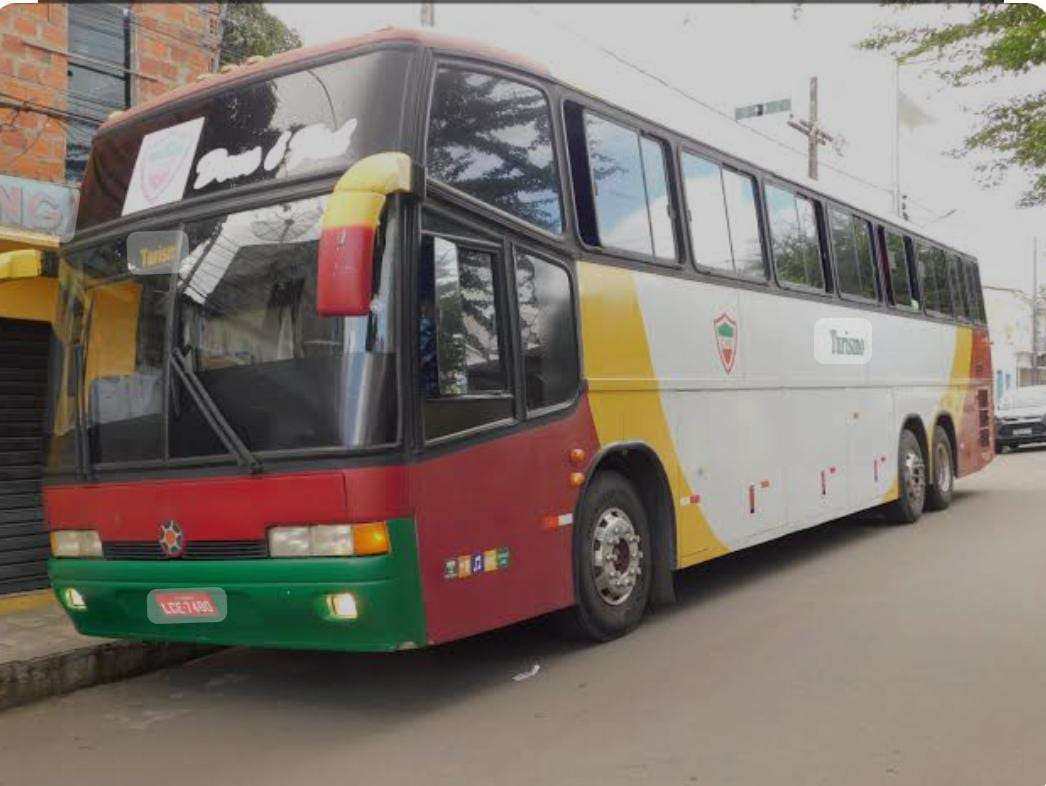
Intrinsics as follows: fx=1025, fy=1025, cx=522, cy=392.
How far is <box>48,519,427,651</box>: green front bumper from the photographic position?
429 cm

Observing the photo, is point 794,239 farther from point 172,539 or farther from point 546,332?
point 172,539

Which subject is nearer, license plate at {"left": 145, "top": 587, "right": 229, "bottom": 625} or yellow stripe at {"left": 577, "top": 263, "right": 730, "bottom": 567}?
license plate at {"left": 145, "top": 587, "right": 229, "bottom": 625}

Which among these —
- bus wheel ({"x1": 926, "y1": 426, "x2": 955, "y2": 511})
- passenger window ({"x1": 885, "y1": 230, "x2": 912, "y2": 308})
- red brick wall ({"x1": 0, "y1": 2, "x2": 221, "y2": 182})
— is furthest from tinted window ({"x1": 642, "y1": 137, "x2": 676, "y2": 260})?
bus wheel ({"x1": 926, "y1": 426, "x2": 955, "y2": 511})

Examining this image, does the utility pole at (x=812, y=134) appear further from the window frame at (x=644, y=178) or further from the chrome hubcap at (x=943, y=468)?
the window frame at (x=644, y=178)

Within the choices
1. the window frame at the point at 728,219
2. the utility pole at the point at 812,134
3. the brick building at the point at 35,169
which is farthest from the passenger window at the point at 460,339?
the utility pole at the point at 812,134

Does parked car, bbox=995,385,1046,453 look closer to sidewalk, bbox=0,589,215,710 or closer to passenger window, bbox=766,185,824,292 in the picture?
passenger window, bbox=766,185,824,292

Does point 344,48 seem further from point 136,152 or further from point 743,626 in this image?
point 743,626

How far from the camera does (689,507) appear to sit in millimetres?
6547

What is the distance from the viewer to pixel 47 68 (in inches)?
319

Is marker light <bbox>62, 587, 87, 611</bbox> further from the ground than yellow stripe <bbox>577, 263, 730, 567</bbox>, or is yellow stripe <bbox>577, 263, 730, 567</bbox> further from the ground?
yellow stripe <bbox>577, 263, 730, 567</bbox>

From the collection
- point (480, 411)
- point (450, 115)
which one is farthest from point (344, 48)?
point (480, 411)

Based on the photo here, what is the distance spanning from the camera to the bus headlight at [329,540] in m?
4.29

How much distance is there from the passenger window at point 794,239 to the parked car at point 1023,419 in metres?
15.9

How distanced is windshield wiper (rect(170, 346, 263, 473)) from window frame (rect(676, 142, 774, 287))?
354cm
